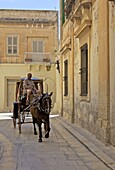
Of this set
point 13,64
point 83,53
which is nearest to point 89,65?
point 83,53

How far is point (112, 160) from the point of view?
7.56 metres

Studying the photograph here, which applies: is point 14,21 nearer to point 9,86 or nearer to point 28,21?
point 28,21

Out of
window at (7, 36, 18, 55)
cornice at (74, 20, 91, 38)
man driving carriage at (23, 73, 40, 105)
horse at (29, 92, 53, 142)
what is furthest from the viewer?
window at (7, 36, 18, 55)

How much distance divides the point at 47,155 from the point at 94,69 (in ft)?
12.3

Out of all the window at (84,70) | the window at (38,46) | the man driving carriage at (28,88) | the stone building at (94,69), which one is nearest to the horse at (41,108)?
the man driving carriage at (28,88)

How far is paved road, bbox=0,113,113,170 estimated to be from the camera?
24.2 feet

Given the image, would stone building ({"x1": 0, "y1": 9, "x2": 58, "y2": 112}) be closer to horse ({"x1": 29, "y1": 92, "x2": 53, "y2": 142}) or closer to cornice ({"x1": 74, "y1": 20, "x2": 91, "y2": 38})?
cornice ({"x1": 74, "y1": 20, "x2": 91, "y2": 38})

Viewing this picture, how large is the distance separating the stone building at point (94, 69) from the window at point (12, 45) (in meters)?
12.8

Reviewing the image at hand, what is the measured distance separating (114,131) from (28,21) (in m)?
22.2

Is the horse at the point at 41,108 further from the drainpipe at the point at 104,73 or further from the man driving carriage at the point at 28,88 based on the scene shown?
the drainpipe at the point at 104,73

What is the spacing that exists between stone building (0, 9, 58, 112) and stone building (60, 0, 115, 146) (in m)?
12.1

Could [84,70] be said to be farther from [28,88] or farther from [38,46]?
[38,46]

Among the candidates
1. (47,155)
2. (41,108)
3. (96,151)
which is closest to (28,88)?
(41,108)

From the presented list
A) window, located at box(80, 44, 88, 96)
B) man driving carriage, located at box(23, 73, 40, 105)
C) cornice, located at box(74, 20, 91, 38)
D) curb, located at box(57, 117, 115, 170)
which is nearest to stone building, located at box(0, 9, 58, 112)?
window, located at box(80, 44, 88, 96)
